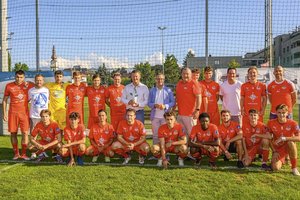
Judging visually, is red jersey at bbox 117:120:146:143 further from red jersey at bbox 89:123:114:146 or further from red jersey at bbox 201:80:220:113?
red jersey at bbox 201:80:220:113

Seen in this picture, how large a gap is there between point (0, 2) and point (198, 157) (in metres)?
7.55

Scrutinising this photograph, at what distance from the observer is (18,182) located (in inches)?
219

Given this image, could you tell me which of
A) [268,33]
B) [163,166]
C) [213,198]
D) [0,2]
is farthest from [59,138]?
[268,33]

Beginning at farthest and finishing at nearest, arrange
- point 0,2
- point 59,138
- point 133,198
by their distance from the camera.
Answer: point 0,2 → point 59,138 → point 133,198

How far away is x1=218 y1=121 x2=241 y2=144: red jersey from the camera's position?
6543 mm

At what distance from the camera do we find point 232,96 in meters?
7.27

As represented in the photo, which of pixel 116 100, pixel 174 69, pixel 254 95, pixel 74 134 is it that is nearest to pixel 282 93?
pixel 254 95

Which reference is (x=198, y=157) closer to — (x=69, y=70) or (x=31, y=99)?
(x=31, y=99)

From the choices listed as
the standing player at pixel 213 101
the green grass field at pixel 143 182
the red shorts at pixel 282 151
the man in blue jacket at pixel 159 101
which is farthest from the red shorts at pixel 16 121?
the red shorts at pixel 282 151

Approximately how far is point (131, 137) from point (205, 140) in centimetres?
144

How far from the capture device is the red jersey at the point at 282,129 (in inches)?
239

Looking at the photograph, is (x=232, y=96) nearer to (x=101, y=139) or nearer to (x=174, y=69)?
(x=101, y=139)

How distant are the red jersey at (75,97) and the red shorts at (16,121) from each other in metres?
0.97

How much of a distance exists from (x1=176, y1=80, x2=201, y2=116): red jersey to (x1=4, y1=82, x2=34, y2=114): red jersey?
3340 millimetres
